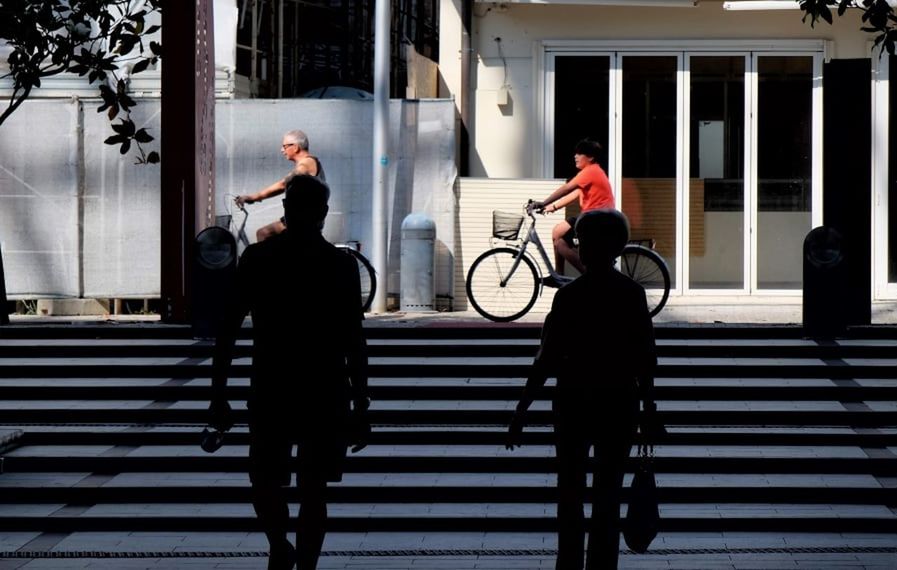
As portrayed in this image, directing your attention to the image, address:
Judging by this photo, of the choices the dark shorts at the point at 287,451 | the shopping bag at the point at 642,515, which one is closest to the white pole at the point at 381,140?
the dark shorts at the point at 287,451

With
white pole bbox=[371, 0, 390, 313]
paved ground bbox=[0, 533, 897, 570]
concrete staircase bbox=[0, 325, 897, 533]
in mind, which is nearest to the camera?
Result: paved ground bbox=[0, 533, 897, 570]

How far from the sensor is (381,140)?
14547 mm

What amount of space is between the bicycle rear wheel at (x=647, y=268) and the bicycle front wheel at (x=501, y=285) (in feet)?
3.35

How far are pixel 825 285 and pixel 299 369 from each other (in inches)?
237

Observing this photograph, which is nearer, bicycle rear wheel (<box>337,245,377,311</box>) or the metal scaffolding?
bicycle rear wheel (<box>337,245,377,311</box>)

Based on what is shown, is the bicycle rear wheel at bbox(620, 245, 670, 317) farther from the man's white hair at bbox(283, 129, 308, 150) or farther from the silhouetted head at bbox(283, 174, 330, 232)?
the silhouetted head at bbox(283, 174, 330, 232)

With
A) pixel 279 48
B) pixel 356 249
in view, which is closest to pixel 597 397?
pixel 356 249

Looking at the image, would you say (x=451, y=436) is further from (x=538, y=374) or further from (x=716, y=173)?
(x=716, y=173)

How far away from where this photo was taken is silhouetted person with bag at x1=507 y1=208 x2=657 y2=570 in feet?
18.8

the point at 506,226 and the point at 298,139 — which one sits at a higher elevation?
the point at 298,139

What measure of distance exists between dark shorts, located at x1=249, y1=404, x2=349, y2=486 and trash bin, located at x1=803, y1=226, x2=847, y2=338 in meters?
5.81

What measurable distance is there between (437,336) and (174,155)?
2787 mm

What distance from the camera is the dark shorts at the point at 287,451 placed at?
582 cm

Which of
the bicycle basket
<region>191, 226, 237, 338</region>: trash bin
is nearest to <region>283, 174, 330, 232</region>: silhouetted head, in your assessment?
<region>191, 226, 237, 338</region>: trash bin
